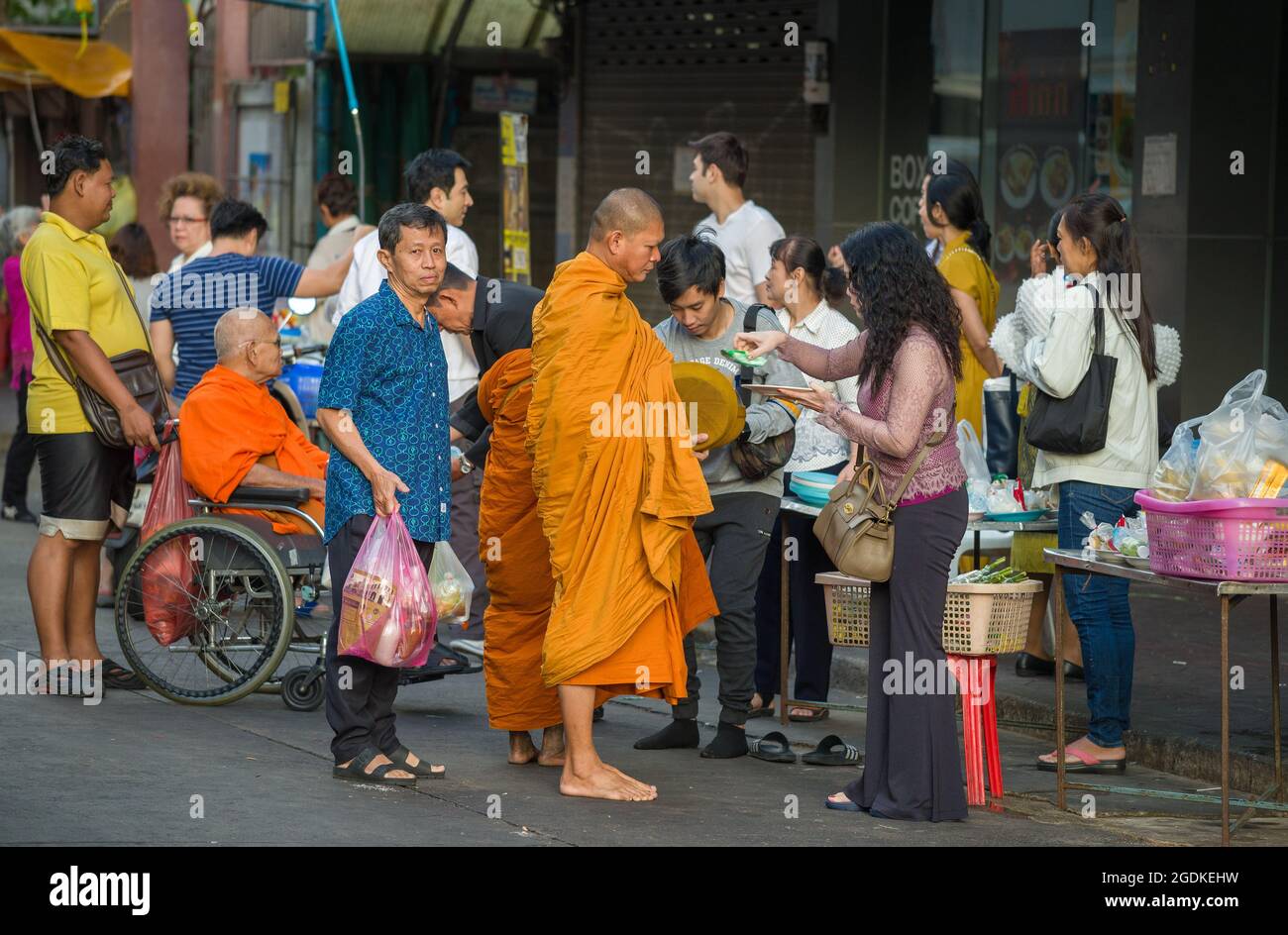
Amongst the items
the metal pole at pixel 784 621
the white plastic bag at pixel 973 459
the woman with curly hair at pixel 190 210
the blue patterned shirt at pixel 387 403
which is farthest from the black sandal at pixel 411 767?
the woman with curly hair at pixel 190 210

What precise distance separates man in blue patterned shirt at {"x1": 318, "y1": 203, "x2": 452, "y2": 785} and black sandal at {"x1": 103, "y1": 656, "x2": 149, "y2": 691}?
5.70ft

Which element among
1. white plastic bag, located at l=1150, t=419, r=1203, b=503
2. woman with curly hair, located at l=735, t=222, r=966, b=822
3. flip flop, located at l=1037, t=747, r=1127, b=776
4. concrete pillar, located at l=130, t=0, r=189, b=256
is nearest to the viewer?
white plastic bag, located at l=1150, t=419, r=1203, b=503

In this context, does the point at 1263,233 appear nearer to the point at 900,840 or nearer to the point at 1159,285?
the point at 1159,285

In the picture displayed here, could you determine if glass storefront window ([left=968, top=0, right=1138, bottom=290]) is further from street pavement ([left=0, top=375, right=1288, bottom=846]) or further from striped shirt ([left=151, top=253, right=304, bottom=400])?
striped shirt ([left=151, top=253, right=304, bottom=400])

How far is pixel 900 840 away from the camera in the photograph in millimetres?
5625

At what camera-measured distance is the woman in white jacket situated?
661 centimetres

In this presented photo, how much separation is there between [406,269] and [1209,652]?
424 centimetres

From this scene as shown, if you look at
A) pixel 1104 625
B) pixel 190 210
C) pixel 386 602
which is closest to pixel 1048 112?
pixel 190 210

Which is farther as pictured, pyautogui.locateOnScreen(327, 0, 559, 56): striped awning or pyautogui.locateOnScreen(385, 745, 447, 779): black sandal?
pyautogui.locateOnScreen(327, 0, 559, 56): striped awning

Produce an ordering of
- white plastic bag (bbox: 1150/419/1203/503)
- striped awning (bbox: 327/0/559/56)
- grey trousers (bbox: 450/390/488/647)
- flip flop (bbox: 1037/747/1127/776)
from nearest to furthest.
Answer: white plastic bag (bbox: 1150/419/1203/503) < flip flop (bbox: 1037/747/1127/776) < grey trousers (bbox: 450/390/488/647) < striped awning (bbox: 327/0/559/56)

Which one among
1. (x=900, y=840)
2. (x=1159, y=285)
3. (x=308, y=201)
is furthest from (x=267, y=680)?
(x=308, y=201)

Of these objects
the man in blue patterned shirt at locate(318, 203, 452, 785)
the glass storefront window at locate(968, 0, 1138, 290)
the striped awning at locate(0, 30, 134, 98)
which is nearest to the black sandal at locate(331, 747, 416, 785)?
the man in blue patterned shirt at locate(318, 203, 452, 785)

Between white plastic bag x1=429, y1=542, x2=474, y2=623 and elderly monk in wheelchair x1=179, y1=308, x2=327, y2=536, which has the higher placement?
elderly monk in wheelchair x1=179, y1=308, x2=327, y2=536

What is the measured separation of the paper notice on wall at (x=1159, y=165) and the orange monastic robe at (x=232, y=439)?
548cm
